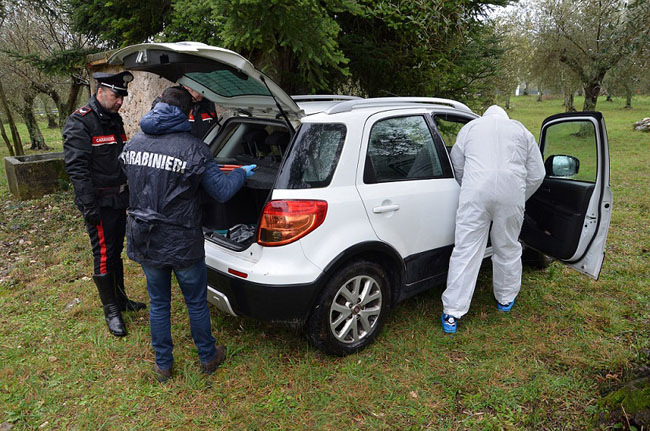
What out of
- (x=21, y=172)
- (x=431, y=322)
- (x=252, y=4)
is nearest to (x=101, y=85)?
(x=252, y=4)

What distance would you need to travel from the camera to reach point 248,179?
10.9ft

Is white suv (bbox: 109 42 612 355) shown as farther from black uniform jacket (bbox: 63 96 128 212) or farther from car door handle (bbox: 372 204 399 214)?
black uniform jacket (bbox: 63 96 128 212)

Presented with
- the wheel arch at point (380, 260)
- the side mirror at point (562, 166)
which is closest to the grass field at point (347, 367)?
the wheel arch at point (380, 260)

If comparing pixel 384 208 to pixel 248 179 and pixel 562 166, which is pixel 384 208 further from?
pixel 562 166

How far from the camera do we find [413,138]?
353 cm

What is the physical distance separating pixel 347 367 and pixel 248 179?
1543 millimetres

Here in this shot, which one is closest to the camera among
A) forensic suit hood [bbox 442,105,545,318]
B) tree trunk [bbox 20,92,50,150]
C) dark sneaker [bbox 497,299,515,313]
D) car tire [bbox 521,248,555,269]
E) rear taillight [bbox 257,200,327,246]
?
rear taillight [bbox 257,200,327,246]

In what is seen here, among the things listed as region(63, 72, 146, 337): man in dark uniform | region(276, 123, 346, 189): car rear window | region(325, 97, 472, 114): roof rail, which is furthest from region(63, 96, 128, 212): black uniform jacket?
region(325, 97, 472, 114): roof rail

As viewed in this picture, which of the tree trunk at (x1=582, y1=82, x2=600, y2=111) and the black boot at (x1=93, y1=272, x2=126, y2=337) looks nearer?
the black boot at (x1=93, y1=272, x2=126, y2=337)

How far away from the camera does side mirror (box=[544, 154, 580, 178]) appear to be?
12.7 feet

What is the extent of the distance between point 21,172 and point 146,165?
23.0ft

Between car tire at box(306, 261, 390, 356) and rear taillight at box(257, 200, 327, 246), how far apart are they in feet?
1.41

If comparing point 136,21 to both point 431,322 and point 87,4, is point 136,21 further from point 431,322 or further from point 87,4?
point 431,322

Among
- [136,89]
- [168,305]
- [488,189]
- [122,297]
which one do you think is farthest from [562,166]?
[136,89]
